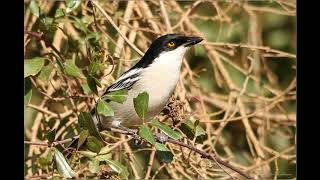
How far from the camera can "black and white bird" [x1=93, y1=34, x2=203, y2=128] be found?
121 inches

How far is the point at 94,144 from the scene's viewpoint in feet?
8.23

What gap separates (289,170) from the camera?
404 centimetres

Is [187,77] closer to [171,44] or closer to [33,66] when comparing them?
[171,44]

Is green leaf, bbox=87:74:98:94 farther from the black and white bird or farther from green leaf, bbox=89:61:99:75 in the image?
the black and white bird

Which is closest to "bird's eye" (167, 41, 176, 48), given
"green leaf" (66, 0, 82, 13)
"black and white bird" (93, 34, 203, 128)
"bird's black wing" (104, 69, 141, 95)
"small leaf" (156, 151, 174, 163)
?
"black and white bird" (93, 34, 203, 128)

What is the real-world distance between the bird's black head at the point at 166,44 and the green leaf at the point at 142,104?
0.76 m

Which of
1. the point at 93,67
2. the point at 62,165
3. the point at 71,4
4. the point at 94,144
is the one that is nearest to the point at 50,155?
the point at 62,165

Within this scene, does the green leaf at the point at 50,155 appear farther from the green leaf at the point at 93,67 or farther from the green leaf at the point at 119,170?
the green leaf at the point at 93,67

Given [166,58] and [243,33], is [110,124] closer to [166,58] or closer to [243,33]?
[166,58]

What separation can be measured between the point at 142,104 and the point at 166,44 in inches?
33.0

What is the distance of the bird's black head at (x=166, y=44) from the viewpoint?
316 centimetres
